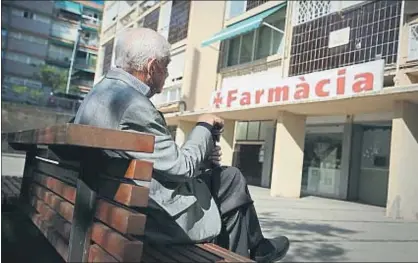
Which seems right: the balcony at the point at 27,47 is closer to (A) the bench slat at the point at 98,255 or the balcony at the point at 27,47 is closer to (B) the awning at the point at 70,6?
(B) the awning at the point at 70,6

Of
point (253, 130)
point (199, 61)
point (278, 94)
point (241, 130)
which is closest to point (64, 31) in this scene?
point (199, 61)

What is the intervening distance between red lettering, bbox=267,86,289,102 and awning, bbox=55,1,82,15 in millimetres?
45113

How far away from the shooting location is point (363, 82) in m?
8.46

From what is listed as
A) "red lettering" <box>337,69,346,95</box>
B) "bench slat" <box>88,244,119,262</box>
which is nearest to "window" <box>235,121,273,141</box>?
"red lettering" <box>337,69,346,95</box>

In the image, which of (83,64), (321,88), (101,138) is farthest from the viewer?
(83,64)

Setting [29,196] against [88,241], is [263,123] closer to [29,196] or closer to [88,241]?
[29,196]

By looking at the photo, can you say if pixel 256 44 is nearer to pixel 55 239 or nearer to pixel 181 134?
pixel 181 134

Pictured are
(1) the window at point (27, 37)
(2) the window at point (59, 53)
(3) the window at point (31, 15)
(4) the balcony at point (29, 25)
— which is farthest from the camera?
(2) the window at point (59, 53)

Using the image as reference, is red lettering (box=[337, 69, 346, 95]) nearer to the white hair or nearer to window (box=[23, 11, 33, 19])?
the white hair

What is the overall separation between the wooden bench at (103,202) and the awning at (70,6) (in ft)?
173

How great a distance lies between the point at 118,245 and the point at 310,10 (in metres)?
12.0

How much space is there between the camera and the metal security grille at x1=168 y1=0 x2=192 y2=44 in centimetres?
1799

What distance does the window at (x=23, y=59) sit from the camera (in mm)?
46312

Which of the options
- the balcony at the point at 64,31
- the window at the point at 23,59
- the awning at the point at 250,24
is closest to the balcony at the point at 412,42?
the awning at the point at 250,24
